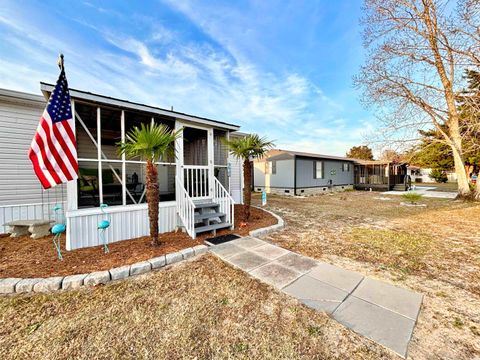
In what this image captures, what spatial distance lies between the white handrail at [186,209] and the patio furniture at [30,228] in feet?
10.1

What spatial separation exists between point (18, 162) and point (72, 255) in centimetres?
364

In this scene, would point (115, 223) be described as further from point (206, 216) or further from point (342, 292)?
point (342, 292)

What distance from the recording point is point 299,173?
565 inches

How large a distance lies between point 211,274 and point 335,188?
16996 mm

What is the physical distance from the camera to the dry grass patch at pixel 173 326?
5.67 ft

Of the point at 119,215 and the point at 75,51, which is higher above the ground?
the point at 75,51

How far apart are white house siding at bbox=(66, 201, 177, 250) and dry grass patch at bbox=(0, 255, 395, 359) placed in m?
1.51

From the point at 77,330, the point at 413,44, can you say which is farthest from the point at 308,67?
the point at 77,330

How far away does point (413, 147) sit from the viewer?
1152cm

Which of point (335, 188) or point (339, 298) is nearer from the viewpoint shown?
point (339, 298)

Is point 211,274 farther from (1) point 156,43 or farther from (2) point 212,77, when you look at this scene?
(2) point 212,77

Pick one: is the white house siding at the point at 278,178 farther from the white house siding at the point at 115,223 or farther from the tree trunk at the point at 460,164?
the white house siding at the point at 115,223

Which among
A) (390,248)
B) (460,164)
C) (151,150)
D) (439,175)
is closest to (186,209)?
(151,150)

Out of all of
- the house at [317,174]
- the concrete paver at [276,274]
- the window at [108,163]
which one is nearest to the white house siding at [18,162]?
the window at [108,163]
